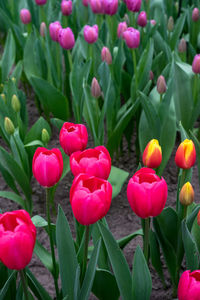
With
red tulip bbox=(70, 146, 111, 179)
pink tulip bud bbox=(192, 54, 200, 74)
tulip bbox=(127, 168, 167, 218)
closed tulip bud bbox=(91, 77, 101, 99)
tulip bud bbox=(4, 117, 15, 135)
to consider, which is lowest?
tulip bud bbox=(4, 117, 15, 135)

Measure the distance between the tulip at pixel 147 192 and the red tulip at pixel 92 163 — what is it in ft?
0.24

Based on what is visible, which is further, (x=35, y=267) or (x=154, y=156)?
(x=35, y=267)

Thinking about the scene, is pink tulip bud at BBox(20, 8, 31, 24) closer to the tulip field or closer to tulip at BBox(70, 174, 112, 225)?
the tulip field

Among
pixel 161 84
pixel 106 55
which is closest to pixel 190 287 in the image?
pixel 161 84

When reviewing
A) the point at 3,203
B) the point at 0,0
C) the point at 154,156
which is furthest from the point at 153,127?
the point at 0,0

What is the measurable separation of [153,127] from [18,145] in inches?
19.4

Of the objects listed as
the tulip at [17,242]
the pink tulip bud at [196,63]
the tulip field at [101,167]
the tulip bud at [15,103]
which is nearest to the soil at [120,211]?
the tulip field at [101,167]

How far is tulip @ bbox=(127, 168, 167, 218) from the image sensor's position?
0.82 m

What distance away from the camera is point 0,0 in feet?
8.59

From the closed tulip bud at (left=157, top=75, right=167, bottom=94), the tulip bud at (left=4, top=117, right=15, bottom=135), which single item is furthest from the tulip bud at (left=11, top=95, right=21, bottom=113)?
the closed tulip bud at (left=157, top=75, right=167, bottom=94)

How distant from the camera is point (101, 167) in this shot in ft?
2.89

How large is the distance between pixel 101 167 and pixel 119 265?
244mm

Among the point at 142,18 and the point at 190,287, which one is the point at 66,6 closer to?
the point at 142,18

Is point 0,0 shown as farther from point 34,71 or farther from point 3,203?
point 3,203
